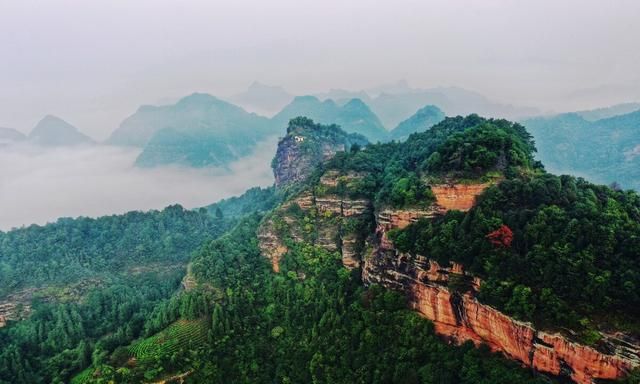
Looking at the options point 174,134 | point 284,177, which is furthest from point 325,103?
point 284,177

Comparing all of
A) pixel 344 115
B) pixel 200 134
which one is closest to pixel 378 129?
pixel 344 115

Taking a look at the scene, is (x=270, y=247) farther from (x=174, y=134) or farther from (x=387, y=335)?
(x=174, y=134)

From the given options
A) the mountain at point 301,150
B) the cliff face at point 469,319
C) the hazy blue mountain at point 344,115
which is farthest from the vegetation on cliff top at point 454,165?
the hazy blue mountain at point 344,115

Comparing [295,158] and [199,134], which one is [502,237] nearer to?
[295,158]

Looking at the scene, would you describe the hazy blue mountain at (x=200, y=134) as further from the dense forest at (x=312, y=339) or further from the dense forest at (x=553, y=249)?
the dense forest at (x=553, y=249)

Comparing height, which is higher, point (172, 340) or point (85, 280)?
point (85, 280)

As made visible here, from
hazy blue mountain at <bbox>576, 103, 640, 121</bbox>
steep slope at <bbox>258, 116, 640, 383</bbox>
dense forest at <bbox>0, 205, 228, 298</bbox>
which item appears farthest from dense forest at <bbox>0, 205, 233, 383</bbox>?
hazy blue mountain at <bbox>576, 103, 640, 121</bbox>
